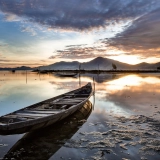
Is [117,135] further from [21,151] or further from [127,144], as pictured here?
[21,151]

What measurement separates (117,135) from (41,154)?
373cm

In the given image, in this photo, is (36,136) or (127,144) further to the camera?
(36,136)

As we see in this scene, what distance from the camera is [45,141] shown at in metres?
8.60

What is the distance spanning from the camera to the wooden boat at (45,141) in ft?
24.0

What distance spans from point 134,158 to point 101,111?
24.5 feet

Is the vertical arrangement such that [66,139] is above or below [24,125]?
below

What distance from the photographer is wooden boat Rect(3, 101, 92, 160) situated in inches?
288

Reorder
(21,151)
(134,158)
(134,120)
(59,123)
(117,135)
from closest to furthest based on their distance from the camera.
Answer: (134,158)
(21,151)
(117,135)
(59,123)
(134,120)

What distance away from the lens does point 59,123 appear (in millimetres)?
10914

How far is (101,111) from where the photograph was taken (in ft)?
47.0

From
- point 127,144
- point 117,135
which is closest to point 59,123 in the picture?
point 117,135

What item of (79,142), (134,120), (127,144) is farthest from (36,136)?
(134,120)

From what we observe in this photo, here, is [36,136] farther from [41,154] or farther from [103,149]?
[103,149]

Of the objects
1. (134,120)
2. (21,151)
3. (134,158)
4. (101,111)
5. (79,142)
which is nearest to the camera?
(134,158)
